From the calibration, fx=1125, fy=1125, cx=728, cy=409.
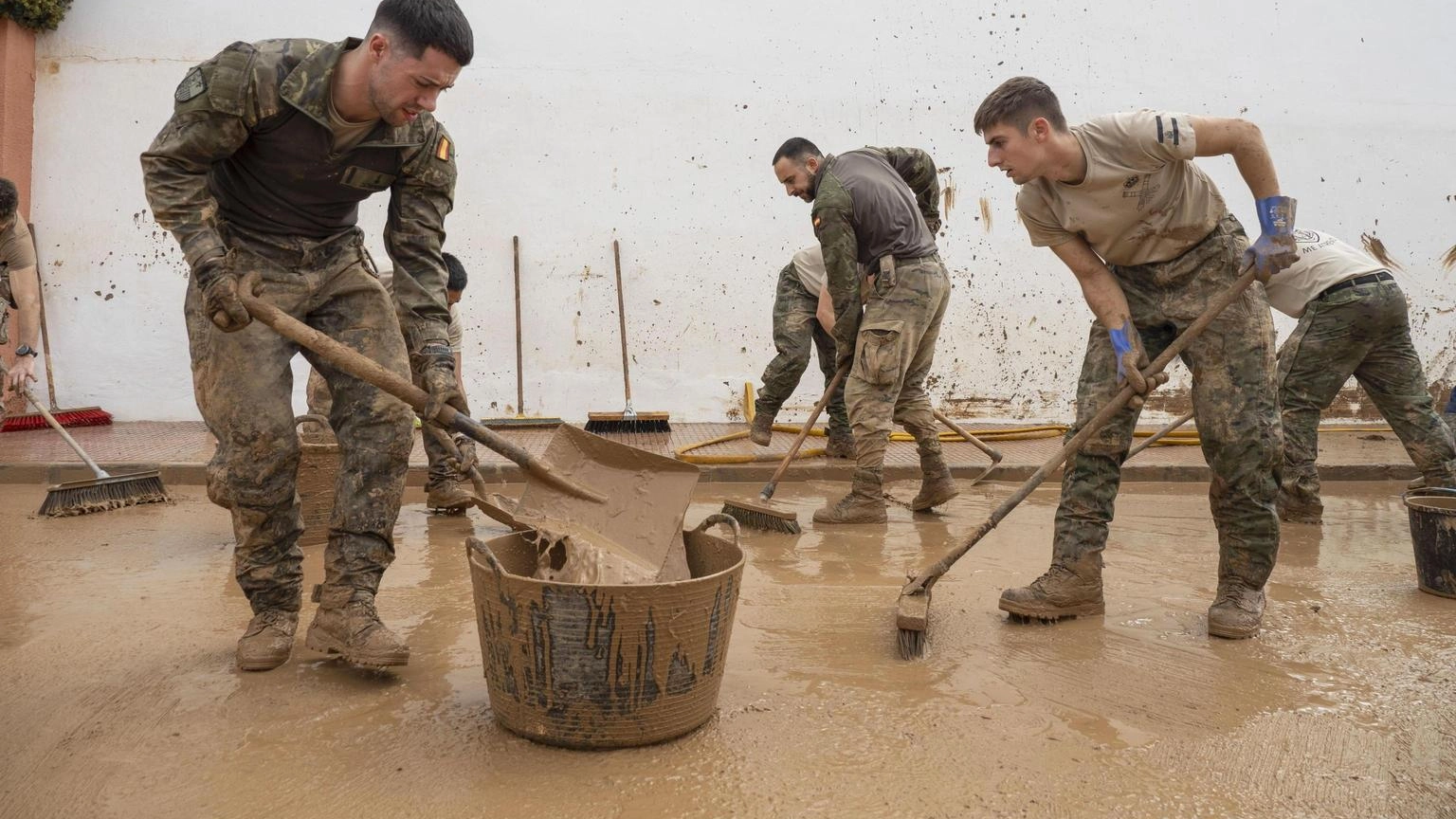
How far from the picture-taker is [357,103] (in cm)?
296

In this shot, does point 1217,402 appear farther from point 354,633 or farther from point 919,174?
point 919,174

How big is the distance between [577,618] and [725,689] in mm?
655

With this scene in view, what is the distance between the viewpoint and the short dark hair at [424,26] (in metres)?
2.79

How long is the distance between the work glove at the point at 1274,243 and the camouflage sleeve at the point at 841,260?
6.90 ft

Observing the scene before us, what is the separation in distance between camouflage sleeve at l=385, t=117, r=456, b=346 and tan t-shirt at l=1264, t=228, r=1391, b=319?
11.5ft

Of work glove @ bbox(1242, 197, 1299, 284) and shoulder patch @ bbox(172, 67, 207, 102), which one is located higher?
shoulder patch @ bbox(172, 67, 207, 102)

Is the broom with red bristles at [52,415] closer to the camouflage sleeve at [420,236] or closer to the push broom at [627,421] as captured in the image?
the push broom at [627,421]

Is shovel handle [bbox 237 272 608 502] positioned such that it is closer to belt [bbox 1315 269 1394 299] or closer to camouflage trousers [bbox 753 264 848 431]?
belt [bbox 1315 269 1394 299]

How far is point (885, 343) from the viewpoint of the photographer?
5223 millimetres

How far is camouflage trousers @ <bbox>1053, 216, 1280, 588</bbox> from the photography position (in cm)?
348

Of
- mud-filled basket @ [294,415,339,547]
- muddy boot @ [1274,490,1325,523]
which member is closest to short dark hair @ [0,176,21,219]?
mud-filled basket @ [294,415,339,547]

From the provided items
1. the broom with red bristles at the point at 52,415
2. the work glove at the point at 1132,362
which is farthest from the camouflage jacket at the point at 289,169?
the broom with red bristles at the point at 52,415

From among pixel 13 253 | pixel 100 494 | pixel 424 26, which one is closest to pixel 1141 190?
pixel 424 26

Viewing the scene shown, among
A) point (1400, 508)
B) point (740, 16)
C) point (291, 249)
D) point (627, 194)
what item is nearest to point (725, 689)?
point (291, 249)
